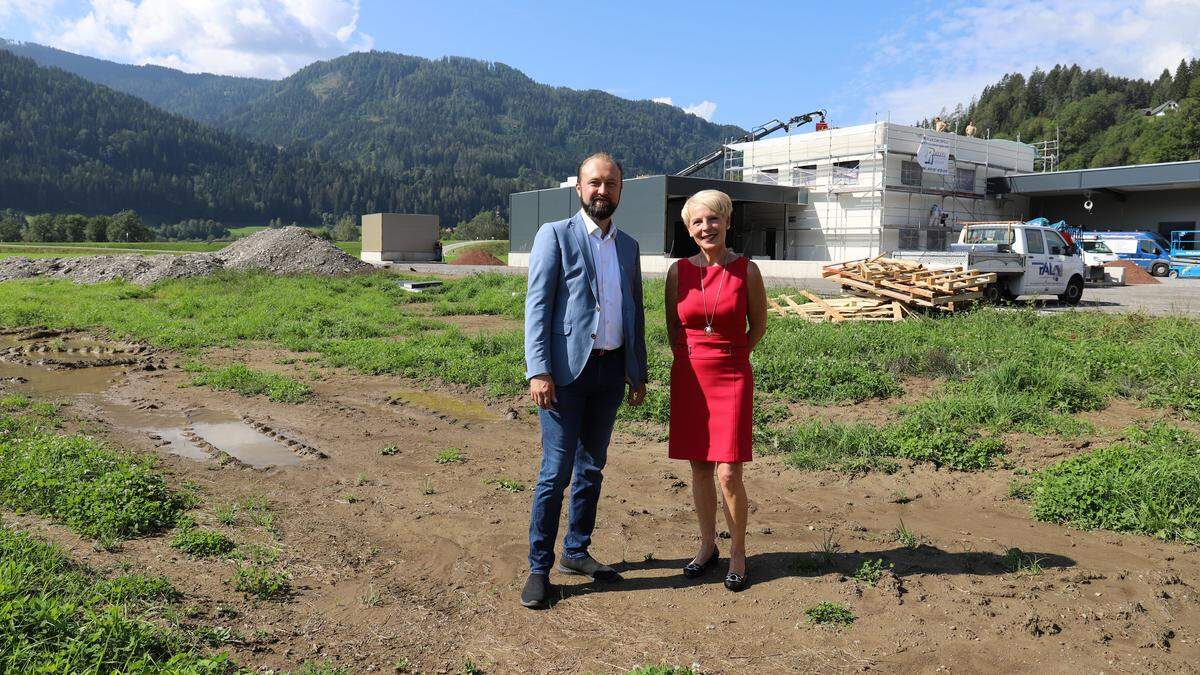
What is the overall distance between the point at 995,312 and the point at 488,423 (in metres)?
9.60

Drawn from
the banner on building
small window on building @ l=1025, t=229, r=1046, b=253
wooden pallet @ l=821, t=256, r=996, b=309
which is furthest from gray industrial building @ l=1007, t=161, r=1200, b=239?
wooden pallet @ l=821, t=256, r=996, b=309

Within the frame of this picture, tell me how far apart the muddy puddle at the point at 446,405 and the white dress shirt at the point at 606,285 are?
458cm

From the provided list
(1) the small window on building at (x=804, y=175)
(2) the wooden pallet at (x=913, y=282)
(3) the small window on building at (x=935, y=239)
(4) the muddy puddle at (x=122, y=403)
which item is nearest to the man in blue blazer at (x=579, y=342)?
(4) the muddy puddle at (x=122, y=403)

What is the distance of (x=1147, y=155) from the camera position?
6925 centimetres

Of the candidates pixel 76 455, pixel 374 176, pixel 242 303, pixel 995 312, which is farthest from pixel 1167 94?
pixel 374 176

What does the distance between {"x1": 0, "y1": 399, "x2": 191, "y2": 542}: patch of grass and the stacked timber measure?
10.7m

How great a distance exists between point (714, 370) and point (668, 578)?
3.98ft

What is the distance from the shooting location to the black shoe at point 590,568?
4.09 m

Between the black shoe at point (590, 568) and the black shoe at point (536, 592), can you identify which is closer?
the black shoe at point (536, 592)

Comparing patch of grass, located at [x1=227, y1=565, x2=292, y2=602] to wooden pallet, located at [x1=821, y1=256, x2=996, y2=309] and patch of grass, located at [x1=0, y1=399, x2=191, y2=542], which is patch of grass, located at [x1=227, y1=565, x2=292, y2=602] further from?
wooden pallet, located at [x1=821, y1=256, x2=996, y2=309]

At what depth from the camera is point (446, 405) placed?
29.1 ft

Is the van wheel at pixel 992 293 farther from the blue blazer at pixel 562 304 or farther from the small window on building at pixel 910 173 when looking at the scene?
the small window on building at pixel 910 173

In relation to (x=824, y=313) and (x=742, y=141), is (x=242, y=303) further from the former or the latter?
(x=742, y=141)

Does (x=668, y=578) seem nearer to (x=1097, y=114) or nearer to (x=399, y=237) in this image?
(x=399, y=237)
